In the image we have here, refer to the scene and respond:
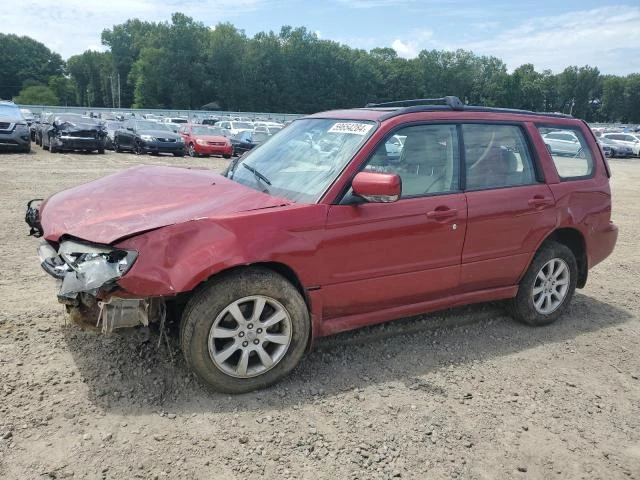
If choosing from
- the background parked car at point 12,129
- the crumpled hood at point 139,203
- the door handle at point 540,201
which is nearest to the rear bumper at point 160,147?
the background parked car at point 12,129

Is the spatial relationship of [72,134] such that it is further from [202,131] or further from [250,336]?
[250,336]

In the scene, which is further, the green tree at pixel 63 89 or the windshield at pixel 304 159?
the green tree at pixel 63 89

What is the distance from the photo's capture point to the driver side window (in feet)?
12.2

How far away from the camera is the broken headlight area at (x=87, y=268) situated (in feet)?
9.50

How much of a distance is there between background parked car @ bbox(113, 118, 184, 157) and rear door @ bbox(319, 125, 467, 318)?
60.2 ft

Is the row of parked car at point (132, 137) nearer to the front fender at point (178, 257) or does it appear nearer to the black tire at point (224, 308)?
the black tire at point (224, 308)

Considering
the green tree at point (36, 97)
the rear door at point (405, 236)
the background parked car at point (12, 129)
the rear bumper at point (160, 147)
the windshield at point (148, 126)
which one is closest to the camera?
the rear door at point (405, 236)

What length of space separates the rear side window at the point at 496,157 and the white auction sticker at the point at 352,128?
856 millimetres

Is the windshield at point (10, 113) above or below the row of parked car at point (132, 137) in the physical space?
above

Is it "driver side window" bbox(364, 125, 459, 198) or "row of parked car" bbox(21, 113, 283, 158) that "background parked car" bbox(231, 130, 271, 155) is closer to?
"row of parked car" bbox(21, 113, 283, 158)

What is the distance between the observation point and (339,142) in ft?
12.5

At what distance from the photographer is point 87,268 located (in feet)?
9.69

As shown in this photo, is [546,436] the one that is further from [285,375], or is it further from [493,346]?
[285,375]

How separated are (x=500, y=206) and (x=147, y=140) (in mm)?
18689
